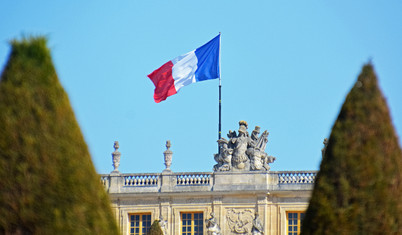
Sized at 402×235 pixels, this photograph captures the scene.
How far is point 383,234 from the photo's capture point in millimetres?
17641

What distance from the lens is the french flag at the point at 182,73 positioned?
51156 millimetres

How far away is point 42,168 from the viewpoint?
54.9 ft

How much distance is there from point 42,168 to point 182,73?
34.7m

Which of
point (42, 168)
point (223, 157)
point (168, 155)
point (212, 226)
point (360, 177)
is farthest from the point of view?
point (168, 155)

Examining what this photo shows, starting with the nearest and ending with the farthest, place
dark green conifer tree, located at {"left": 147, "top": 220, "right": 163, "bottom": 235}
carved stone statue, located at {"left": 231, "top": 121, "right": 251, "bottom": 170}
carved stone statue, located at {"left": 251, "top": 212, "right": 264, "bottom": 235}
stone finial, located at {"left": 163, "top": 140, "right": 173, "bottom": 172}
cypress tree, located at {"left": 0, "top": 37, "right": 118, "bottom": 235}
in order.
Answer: cypress tree, located at {"left": 0, "top": 37, "right": 118, "bottom": 235} < dark green conifer tree, located at {"left": 147, "top": 220, "right": 163, "bottom": 235} < carved stone statue, located at {"left": 251, "top": 212, "right": 264, "bottom": 235} < carved stone statue, located at {"left": 231, "top": 121, "right": 251, "bottom": 170} < stone finial, located at {"left": 163, "top": 140, "right": 173, "bottom": 172}

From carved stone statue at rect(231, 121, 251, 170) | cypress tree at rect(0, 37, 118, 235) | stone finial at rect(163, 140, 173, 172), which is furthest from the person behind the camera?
stone finial at rect(163, 140, 173, 172)

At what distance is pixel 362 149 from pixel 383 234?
1.28 m

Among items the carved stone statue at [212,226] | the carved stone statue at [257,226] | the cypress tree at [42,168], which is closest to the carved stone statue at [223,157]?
the carved stone statue at [212,226]

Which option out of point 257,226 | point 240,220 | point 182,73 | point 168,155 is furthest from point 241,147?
point 182,73

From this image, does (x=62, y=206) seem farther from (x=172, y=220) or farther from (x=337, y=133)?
(x=172, y=220)

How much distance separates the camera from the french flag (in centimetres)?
5116

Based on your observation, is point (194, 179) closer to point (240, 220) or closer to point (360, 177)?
point (240, 220)

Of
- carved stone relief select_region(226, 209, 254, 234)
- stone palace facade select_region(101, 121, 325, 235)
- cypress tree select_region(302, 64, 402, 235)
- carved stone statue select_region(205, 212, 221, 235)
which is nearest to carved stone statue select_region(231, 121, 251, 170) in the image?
stone palace facade select_region(101, 121, 325, 235)

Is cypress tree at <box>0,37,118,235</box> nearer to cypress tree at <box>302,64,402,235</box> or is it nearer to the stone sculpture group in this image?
cypress tree at <box>302,64,402,235</box>
